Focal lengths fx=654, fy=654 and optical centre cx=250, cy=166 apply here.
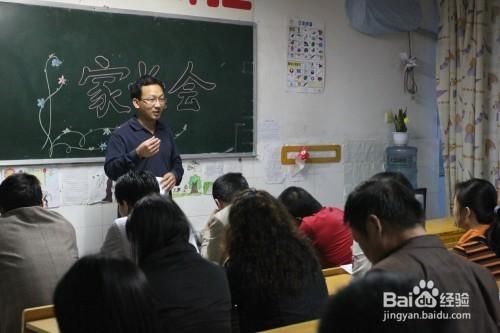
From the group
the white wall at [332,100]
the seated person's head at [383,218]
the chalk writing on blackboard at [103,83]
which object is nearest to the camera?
the seated person's head at [383,218]

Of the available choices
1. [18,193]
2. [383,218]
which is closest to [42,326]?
[18,193]

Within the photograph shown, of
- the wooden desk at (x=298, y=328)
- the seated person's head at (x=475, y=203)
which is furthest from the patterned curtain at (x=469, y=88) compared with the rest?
the wooden desk at (x=298, y=328)

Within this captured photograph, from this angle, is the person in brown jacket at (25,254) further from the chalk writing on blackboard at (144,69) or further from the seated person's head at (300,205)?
the chalk writing on blackboard at (144,69)

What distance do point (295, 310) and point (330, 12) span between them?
388 centimetres

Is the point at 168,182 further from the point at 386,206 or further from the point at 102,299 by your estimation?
the point at 102,299

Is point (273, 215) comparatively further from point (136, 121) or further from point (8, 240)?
point (136, 121)

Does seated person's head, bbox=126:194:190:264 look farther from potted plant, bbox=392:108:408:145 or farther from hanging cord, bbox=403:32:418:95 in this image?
hanging cord, bbox=403:32:418:95

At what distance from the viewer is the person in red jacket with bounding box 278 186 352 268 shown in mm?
3461

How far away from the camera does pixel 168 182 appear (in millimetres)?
4000

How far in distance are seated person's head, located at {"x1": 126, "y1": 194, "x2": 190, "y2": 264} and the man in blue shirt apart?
1801 mm

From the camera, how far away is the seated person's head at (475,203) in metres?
3.12

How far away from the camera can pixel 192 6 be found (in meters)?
4.89

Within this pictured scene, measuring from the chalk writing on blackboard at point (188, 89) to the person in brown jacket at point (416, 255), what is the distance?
10.2ft

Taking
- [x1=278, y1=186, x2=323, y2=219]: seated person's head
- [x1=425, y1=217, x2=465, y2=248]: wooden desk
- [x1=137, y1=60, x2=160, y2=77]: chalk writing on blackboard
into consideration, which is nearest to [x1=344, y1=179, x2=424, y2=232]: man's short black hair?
[x1=278, y1=186, x2=323, y2=219]: seated person's head
